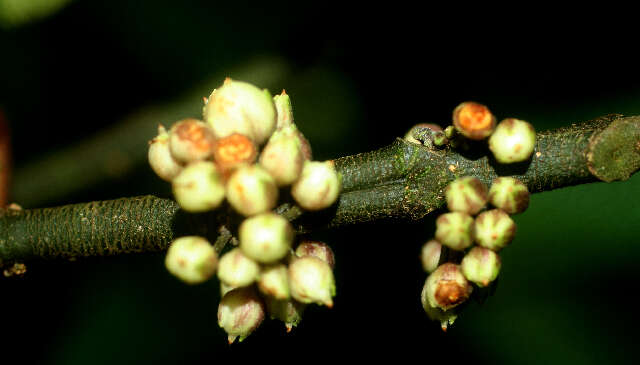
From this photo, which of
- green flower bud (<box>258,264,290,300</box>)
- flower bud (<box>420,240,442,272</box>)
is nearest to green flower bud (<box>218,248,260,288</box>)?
green flower bud (<box>258,264,290,300</box>)

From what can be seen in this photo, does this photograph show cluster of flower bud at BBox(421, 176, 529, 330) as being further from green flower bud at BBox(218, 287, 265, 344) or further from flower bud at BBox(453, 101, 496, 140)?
green flower bud at BBox(218, 287, 265, 344)

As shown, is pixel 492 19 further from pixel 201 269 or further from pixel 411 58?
pixel 201 269

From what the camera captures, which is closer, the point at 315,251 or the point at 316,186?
the point at 316,186

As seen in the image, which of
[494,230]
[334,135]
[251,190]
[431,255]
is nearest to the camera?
[251,190]

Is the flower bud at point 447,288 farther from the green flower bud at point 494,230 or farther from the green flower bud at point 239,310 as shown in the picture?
the green flower bud at point 239,310

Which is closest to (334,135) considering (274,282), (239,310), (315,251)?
(315,251)

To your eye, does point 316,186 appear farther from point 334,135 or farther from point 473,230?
point 334,135
